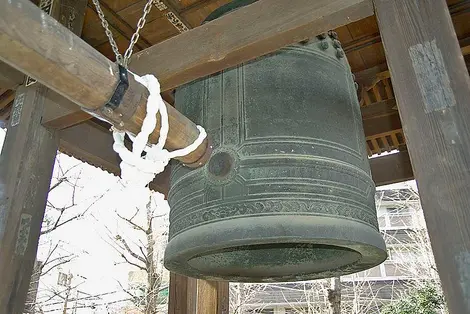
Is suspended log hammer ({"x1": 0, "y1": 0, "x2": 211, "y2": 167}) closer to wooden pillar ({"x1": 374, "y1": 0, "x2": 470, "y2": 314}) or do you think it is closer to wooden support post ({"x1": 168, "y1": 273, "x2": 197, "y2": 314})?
wooden pillar ({"x1": 374, "y1": 0, "x2": 470, "y2": 314})

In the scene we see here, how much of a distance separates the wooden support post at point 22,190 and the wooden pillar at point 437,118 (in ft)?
4.60

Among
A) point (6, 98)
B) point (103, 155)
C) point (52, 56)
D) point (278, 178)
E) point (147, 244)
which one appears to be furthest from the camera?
point (147, 244)

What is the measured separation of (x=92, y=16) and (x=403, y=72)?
1731 millimetres

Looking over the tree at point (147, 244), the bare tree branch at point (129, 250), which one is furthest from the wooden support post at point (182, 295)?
the bare tree branch at point (129, 250)

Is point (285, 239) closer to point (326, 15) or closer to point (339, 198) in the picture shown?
point (339, 198)

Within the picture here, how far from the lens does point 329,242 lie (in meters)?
1.40

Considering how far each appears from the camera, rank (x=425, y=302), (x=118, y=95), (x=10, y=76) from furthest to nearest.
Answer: (x=425, y=302) < (x=10, y=76) < (x=118, y=95)

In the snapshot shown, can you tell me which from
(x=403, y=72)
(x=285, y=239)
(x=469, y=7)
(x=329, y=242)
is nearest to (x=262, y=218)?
(x=285, y=239)

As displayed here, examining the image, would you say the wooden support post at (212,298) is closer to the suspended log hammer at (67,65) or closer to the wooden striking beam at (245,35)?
the wooden striking beam at (245,35)

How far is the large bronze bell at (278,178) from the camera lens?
1422 mm

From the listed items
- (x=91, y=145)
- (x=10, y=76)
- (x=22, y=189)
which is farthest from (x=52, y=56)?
(x=91, y=145)

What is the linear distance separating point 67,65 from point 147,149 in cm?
28

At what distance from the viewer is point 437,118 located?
3.79 ft

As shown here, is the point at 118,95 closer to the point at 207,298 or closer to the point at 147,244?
the point at 207,298
